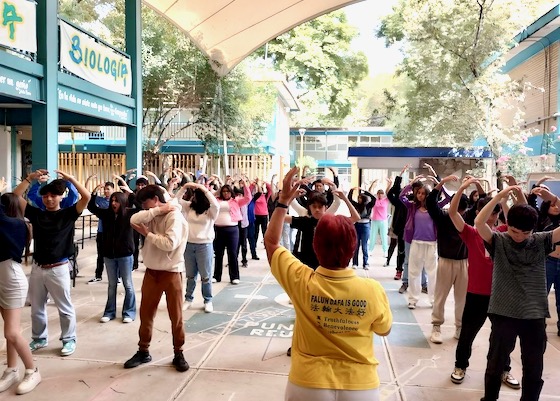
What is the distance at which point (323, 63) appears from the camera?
103 feet

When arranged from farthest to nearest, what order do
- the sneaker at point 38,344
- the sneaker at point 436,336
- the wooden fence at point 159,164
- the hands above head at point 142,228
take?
1. the wooden fence at point 159,164
2. the sneaker at point 436,336
3. the sneaker at point 38,344
4. the hands above head at point 142,228

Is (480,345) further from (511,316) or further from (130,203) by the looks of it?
(130,203)

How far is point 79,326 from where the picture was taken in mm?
A: 5523

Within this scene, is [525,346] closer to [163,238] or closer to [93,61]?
[163,238]

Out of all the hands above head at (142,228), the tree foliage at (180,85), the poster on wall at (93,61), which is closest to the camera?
the hands above head at (142,228)

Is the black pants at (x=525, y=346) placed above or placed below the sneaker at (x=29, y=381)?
above

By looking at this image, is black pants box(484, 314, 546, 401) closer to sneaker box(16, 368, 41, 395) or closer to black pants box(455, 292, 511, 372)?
black pants box(455, 292, 511, 372)

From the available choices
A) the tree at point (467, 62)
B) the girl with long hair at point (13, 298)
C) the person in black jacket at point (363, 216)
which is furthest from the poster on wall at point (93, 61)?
the tree at point (467, 62)

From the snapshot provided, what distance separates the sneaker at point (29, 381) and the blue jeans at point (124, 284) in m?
1.77

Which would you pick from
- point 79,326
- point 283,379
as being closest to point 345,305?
point 283,379

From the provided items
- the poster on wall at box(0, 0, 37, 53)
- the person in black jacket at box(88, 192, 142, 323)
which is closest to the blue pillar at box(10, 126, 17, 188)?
the poster on wall at box(0, 0, 37, 53)

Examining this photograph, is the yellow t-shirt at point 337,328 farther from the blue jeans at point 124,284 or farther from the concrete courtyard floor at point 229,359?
the blue jeans at point 124,284

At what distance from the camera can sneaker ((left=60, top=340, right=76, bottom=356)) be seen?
457cm

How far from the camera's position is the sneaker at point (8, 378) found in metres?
3.80
